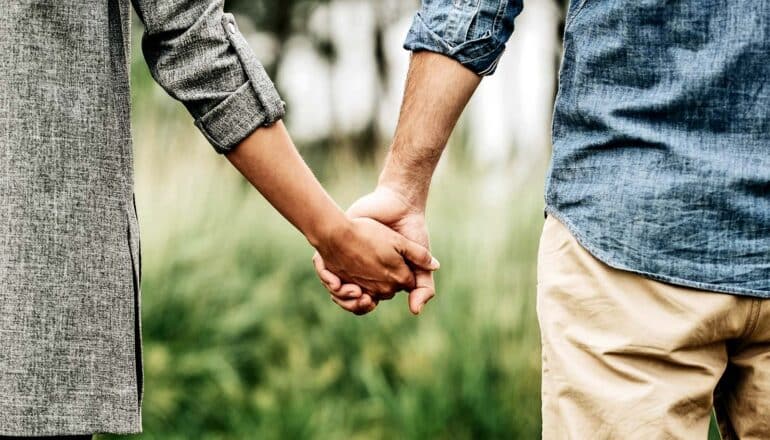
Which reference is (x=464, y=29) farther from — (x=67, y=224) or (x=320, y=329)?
(x=320, y=329)

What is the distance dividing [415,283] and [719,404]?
3.63 feet

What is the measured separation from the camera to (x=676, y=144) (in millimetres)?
2014

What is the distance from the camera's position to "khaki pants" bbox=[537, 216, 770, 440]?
2.01 meters

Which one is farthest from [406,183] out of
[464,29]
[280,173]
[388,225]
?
[280,173]

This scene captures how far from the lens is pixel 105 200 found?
6.43 feet

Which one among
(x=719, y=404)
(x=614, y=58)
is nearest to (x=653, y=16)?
(x=614, y=58)

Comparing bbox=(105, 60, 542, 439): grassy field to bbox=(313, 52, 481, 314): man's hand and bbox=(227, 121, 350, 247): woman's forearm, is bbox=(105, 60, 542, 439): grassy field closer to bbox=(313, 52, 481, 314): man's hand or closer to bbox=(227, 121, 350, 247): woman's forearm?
bbox=(313, 52, 481, 314): man's hand

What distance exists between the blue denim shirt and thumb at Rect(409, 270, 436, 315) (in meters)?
0.99

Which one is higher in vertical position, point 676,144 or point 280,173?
point 676,144

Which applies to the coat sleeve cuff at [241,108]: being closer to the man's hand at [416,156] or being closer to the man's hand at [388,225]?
the man's hand at [416,156]

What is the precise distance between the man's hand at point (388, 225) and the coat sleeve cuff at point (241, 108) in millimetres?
712

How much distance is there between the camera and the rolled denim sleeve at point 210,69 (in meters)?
2.16

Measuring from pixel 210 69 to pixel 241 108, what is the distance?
0.35ft

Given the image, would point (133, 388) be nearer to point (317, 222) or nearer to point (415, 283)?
point (317, 222)
